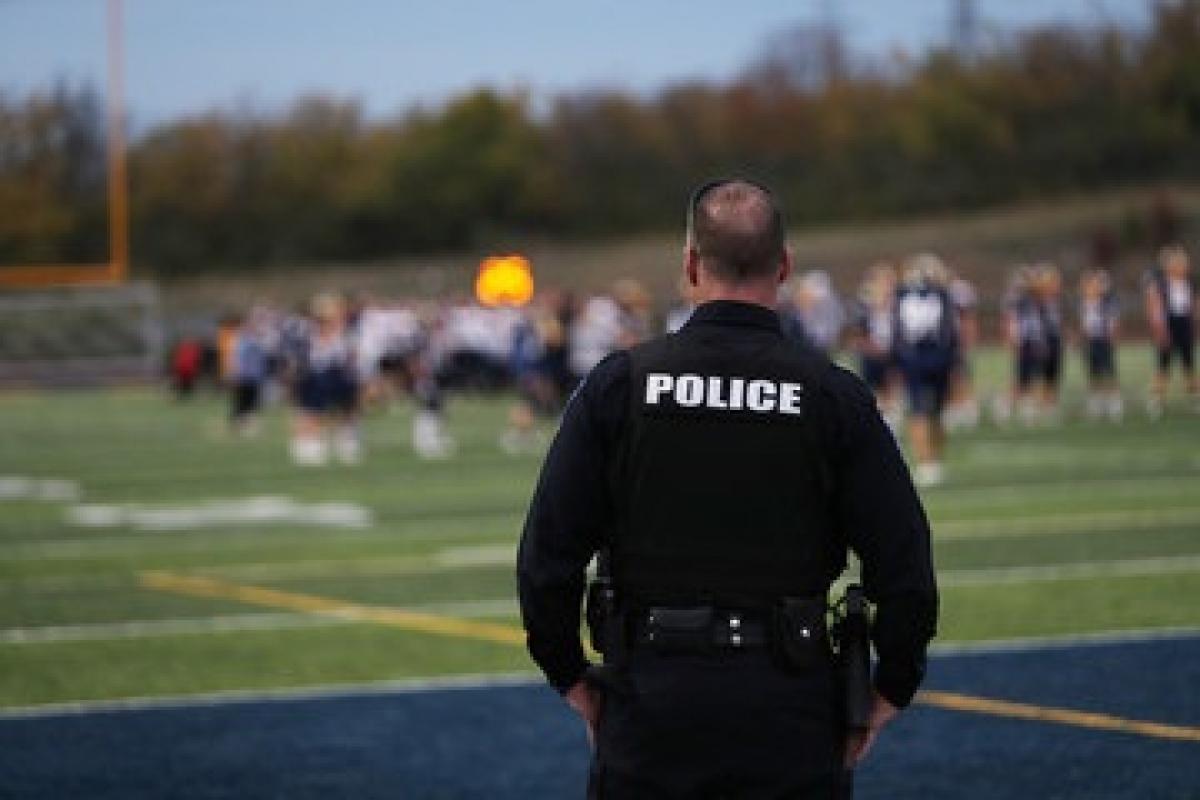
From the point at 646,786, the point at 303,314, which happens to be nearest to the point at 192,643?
the point at 646,786

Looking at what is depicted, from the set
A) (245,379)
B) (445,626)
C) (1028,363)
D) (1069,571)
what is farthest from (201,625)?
(245,379)

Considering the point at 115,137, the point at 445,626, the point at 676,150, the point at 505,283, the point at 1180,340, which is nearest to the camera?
the point at 445,626

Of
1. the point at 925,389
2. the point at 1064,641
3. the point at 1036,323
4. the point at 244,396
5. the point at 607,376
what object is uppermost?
the point at 607,376

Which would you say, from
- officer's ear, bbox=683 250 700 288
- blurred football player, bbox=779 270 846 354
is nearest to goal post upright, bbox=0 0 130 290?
blurred football player, bbox=779 270 846 354

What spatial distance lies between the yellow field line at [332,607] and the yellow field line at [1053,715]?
262 cm

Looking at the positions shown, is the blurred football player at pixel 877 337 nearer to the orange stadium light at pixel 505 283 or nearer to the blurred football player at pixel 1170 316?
the blurred football player at pixel 1170 316

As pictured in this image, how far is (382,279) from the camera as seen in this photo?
7400 cm

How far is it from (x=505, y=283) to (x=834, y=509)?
48.9 meters

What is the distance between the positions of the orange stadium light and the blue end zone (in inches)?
1661

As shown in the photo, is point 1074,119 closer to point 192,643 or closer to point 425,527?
point 425,527

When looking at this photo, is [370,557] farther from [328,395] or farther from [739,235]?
[328,395]

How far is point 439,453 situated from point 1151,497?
35.0 ft

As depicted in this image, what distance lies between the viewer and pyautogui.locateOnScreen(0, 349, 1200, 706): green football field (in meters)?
11.7

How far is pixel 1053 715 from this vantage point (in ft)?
31.0
